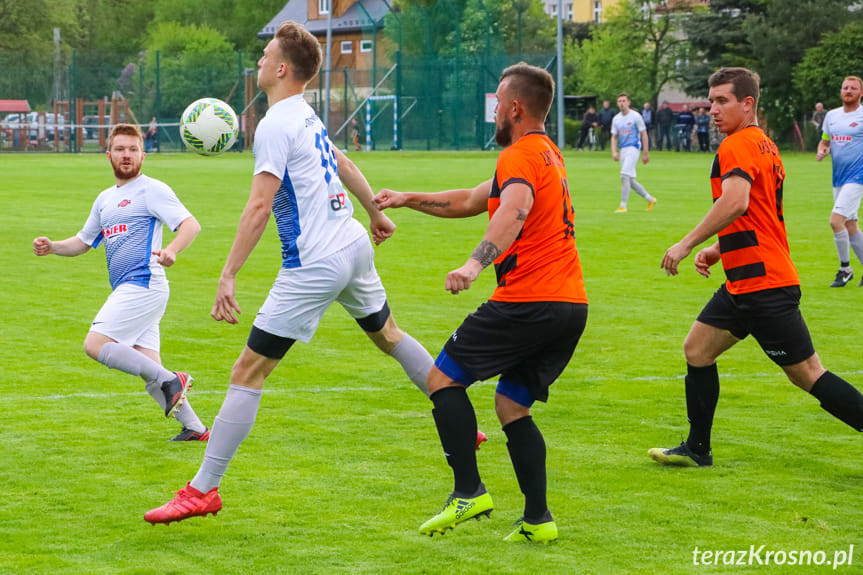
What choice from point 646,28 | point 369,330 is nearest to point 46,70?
point 646,28

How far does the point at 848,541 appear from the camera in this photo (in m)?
5.06

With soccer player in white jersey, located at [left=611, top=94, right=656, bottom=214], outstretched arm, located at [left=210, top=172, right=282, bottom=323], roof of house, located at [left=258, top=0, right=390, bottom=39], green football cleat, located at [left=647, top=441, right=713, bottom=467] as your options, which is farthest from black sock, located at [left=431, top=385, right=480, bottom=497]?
roof of house, located at [left=258, top=0, right=390, bottom=39]

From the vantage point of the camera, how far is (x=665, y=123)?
56.2 meters

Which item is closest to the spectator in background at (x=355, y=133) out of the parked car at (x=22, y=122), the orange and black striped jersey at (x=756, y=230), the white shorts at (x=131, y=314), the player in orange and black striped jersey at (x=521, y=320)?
the parked car at (x=22, y=122)

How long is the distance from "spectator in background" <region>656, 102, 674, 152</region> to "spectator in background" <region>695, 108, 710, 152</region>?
1.28m

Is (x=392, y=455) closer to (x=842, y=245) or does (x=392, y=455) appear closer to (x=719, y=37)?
(x=842, y=245)

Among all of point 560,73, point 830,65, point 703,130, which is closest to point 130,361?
point 560,73

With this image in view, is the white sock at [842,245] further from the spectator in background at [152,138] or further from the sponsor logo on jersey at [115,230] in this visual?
the spectator in background at [152,138]

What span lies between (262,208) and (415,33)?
2016 inches

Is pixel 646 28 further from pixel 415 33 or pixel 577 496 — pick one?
pixel 577 496

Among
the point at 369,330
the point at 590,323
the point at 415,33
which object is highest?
the point at 415,33

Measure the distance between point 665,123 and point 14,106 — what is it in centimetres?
2970

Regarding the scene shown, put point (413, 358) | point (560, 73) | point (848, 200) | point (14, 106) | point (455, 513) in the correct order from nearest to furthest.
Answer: point (455, 513) < point (413, 358) < point (848, 200) < point (560, 73) < point (14, 106)

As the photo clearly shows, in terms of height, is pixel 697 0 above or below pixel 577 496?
above
